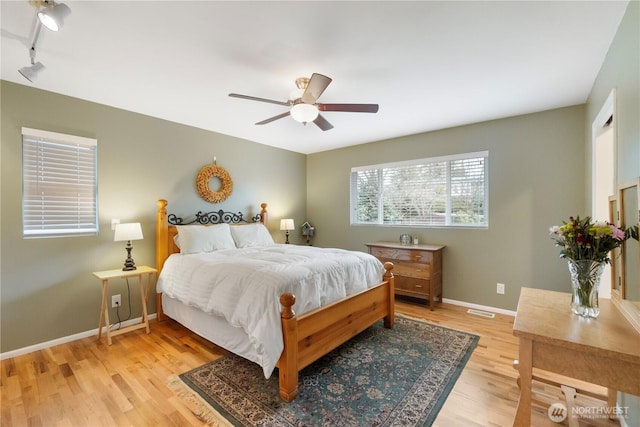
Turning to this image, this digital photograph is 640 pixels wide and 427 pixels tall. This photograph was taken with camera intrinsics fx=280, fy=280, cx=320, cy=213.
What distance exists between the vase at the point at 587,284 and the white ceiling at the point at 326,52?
1498mm

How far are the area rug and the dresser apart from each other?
0.95 m

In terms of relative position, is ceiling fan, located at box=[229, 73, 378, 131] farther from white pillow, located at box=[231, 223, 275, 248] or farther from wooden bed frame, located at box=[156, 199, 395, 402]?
white pillow, located at box=[231, 223, 275, 248]

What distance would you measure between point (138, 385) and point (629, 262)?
10.6ft

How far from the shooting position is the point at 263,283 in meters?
2.12

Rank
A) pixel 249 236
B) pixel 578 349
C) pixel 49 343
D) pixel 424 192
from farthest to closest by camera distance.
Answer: pixel 424 192
pixel 249 236
pixel 49 343
pixel 578 349

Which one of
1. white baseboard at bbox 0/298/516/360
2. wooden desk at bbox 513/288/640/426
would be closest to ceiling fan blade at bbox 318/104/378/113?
wooden desk at bbox 513/288/640/426

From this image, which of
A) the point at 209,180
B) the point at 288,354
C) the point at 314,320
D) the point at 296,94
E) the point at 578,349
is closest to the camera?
the point at 578,349

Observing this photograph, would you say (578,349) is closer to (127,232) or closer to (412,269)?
(412,269)

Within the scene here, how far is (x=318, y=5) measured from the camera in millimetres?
1650

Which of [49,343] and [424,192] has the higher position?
[424,192]

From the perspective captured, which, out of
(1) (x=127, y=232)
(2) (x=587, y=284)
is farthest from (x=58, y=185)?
(2) (x=587, y=284)

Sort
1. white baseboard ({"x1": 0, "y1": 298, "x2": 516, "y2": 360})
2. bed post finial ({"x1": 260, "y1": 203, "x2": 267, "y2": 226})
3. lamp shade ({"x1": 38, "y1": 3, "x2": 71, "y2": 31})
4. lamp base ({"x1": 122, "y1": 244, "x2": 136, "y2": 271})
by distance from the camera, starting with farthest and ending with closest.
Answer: bed post finial ({"x1": 260, "y1": 203, "x2": 267, "y2": 226}), lamp base ({"x1": 122, "y1": 244, "x2": 136, "y2": 271}), white baseboard ({"x1": 0, "y1": 298, "x2": 516, "y2": 360}), lamp shade ({"x1": 38, "y1": 3, "x2": 71, "y2": 31})

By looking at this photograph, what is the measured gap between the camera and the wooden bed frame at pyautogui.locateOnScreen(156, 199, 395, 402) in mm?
1941

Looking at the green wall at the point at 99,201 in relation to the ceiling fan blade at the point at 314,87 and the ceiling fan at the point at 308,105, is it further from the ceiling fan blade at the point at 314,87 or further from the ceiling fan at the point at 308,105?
the ceiling fan blade at the point at 314,87
